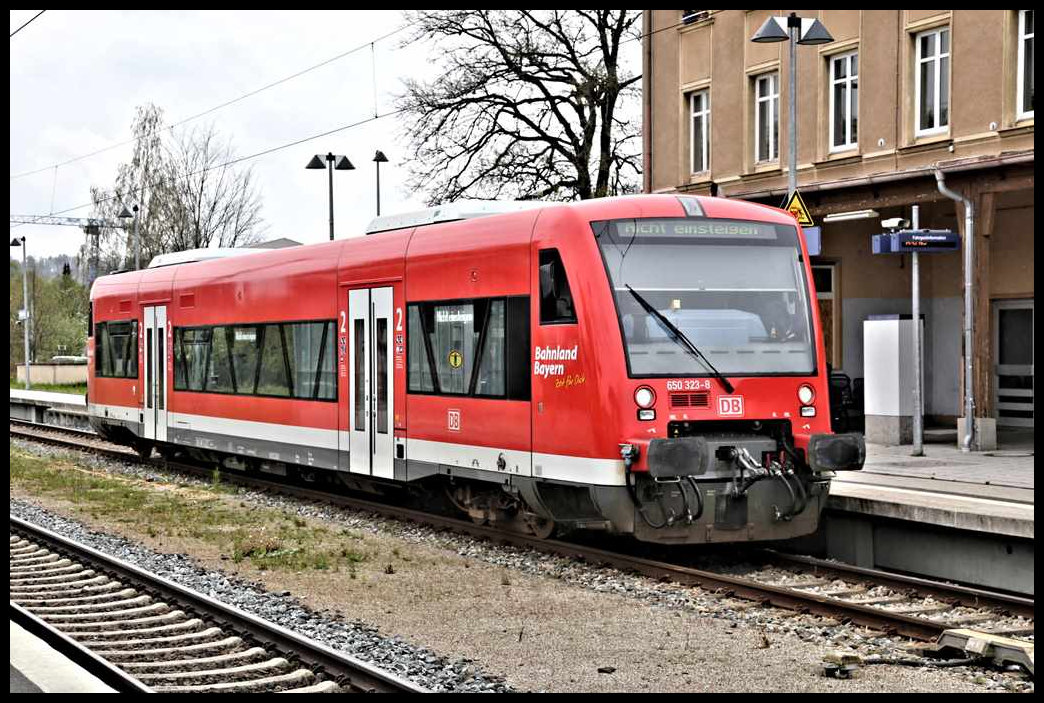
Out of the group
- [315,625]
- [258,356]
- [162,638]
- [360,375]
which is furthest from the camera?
[258,356]

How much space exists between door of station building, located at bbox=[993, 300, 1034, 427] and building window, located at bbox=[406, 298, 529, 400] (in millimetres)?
11752

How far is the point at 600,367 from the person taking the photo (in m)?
11.1

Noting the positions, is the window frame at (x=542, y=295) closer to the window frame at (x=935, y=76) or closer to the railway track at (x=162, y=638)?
the railway track at (x=162, y=638)

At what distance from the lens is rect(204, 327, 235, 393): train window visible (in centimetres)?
1895

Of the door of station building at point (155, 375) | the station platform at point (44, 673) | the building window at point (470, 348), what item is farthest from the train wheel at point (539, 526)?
the door of station building at point (155, 375)

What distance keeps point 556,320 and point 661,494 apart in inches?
68.7

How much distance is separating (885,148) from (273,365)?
10739 mm

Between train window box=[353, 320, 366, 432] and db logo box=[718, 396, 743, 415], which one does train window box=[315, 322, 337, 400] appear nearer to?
train window box=[353, 320, 366, 432]

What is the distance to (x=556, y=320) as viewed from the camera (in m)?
11.6

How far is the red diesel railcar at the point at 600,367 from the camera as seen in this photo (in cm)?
1111

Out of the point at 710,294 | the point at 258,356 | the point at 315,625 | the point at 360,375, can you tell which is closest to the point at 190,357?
the point at 258,356

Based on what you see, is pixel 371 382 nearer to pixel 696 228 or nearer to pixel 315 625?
pixel 696 228

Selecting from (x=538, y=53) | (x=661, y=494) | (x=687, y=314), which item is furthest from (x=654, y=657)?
(x=538, y=53)

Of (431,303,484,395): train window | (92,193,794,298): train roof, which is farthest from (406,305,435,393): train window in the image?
(92,193,794,298): train roof
